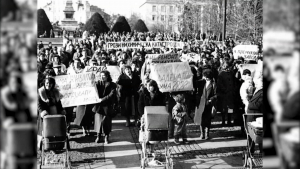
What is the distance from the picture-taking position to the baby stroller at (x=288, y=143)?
2.71m

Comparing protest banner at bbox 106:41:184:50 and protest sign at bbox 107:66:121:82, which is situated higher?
protest banner at bbox 106:41:184:50

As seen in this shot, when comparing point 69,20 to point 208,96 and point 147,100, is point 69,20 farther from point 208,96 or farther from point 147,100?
point 147,100

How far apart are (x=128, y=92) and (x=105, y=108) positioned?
58.5 inches

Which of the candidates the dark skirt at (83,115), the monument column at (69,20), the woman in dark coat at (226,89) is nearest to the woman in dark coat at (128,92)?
the dark skirt at (83,115)

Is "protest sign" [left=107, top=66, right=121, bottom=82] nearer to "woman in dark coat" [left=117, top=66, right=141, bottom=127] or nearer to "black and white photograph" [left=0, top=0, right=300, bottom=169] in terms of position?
"black and white photograph" [left=0, top=0, right=300, bottom=169]

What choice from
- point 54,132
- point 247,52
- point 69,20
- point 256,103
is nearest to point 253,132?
point 256,103

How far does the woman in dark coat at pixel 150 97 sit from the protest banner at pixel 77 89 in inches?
50.0

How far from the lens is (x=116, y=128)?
10945 mm

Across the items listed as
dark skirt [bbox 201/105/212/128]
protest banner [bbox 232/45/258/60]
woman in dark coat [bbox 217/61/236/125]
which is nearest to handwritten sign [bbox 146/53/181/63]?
woman in dark coat [bbox 217/61/236/125]

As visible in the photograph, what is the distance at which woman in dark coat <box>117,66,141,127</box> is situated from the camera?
35.5 ft

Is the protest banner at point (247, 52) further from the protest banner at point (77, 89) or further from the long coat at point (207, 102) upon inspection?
the protest banner at point (77, 89)

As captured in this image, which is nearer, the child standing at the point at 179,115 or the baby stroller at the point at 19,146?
the baby stroller at the point at 19,146

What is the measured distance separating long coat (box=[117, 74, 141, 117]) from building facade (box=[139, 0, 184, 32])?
73.3 ft

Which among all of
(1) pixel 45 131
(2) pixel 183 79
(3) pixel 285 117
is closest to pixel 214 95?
(2) pixel 183 79
